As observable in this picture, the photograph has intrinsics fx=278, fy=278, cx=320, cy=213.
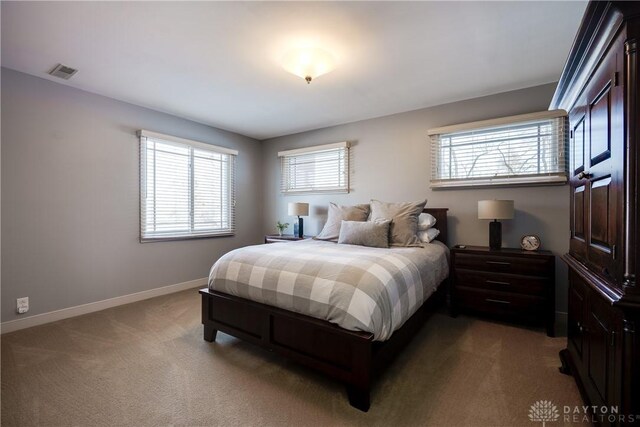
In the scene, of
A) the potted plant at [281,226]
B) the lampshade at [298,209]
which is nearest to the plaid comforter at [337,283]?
the lampshade at [298,209]

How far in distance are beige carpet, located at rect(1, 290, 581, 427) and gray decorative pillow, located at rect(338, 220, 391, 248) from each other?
93cm

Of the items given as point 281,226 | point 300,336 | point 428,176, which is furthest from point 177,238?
point 428,176

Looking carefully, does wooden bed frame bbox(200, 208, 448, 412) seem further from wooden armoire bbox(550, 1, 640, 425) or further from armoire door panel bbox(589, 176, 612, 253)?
armoire door panel bbox(589, 176, 612, 253)

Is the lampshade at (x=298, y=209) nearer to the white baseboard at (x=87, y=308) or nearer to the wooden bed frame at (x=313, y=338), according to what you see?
the white baseboard at (x=87, y=308)

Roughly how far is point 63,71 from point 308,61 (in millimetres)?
2355

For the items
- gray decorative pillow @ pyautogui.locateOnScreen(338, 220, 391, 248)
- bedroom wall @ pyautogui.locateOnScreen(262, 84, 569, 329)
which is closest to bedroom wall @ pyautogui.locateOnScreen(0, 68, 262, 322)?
bedroom wall @ pyautogui.locateOnScreen(262, 84, 569, 329)

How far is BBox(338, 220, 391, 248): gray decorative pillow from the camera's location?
2803 millimetres

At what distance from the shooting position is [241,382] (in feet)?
6.06

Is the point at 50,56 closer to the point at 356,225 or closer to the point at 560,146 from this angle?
the point at 356,225

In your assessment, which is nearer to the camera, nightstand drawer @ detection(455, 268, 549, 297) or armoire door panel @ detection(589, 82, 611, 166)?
armoire door panel @ detection(589, 82, 611, 166)

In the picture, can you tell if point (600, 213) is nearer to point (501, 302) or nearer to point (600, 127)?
point (600, 127)

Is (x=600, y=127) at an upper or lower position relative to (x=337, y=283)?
upper

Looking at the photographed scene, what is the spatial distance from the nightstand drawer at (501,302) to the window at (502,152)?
1.21 m

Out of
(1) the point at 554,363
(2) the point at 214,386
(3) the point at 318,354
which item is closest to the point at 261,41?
(3) the point at 318,354
